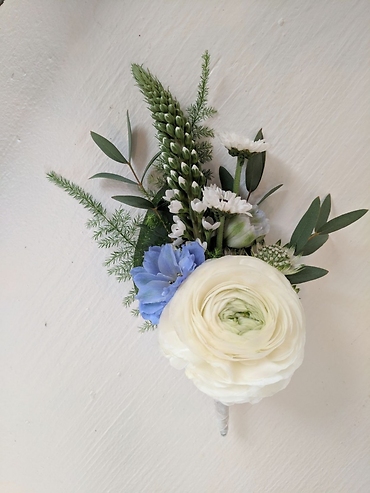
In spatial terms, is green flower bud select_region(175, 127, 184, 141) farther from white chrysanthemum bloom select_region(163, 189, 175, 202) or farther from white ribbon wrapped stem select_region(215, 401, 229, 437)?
white ribbon wrapped stem select_region(215, 401, 229, 437)

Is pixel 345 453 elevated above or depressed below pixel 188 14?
below

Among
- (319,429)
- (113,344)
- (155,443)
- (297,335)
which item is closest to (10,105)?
(113,344)

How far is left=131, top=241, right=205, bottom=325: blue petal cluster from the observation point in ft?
1.79

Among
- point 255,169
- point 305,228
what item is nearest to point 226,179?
point 255,169

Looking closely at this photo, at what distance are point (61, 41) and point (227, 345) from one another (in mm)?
559

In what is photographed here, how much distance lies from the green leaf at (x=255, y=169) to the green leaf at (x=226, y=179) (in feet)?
0.09

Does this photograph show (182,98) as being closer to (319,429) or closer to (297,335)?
(297,335)

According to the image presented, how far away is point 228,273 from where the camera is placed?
500 mm

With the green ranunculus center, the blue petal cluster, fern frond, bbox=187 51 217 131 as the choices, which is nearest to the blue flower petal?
the blue petal cluster

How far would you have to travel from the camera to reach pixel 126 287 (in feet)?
2.39

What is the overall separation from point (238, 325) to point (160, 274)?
0.13 m

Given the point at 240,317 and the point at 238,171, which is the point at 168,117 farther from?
the point at 240,317

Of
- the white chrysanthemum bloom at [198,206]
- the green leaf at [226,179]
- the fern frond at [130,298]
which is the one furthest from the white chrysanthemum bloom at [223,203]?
the fern frond at [130,298]

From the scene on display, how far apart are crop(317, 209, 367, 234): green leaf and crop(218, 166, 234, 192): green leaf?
0.16 m
